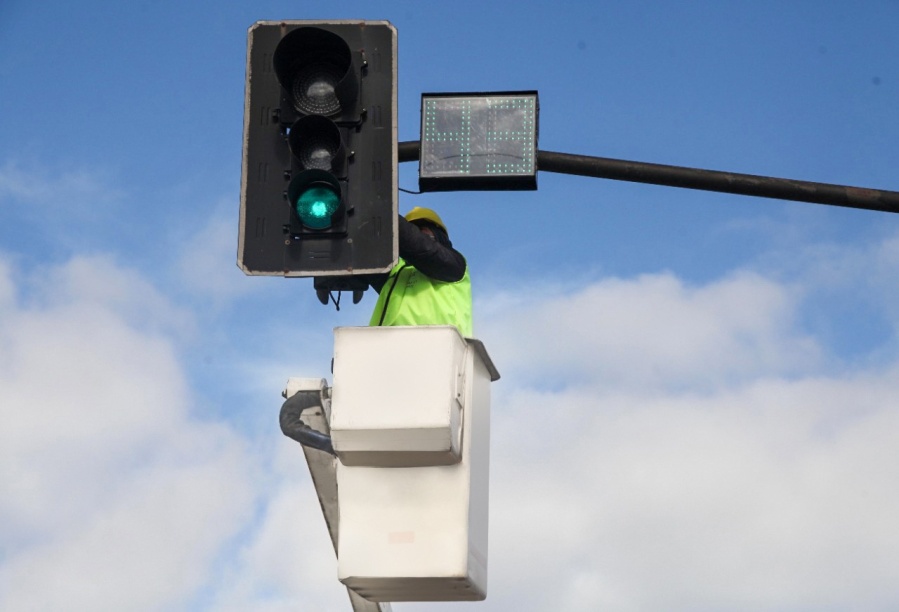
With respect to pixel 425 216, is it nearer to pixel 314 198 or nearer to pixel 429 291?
pixel 429 291

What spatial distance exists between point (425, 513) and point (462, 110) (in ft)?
6.75

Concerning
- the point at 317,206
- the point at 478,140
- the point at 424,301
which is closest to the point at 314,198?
the point at 317,206

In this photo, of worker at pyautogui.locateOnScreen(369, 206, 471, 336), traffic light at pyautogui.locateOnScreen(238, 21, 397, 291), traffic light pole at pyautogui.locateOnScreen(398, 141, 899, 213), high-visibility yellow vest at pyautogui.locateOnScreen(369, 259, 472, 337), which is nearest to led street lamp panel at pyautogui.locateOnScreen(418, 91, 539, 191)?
traffic light pole at pyautogui.locateOnScreen(398, 141, 899, 213)

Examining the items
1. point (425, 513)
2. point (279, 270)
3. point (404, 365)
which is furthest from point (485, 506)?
point (279, 270)

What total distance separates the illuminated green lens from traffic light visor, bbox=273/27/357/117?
14.6 inches

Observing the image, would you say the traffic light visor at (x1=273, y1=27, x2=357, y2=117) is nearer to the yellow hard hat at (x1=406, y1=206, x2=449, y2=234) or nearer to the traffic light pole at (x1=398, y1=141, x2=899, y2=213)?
the traffic light pole at (x1=398, y1=141, x2=899, y2=213)

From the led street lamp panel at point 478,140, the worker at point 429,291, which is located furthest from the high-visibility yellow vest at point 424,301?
the led street lamp panel at point 478,140

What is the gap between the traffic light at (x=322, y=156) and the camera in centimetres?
639

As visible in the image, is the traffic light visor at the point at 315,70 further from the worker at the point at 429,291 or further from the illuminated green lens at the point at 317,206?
the worker at the point at 429,291

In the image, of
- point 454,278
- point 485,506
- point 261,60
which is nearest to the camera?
point 261,60

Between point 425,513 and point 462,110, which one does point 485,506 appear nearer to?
point 425,513

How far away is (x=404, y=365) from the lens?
23.6ft

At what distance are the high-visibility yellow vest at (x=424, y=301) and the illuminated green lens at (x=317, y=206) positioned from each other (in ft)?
6.29

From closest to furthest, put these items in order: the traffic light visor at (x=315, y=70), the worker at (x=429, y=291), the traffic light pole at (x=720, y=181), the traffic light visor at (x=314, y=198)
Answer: the traffic light visor at (x=314, y=198) < the traffic light visor at (x=315, y=70) < the traffic light pole at (x=720, y=181) < the worker at (x=429, y=291)
